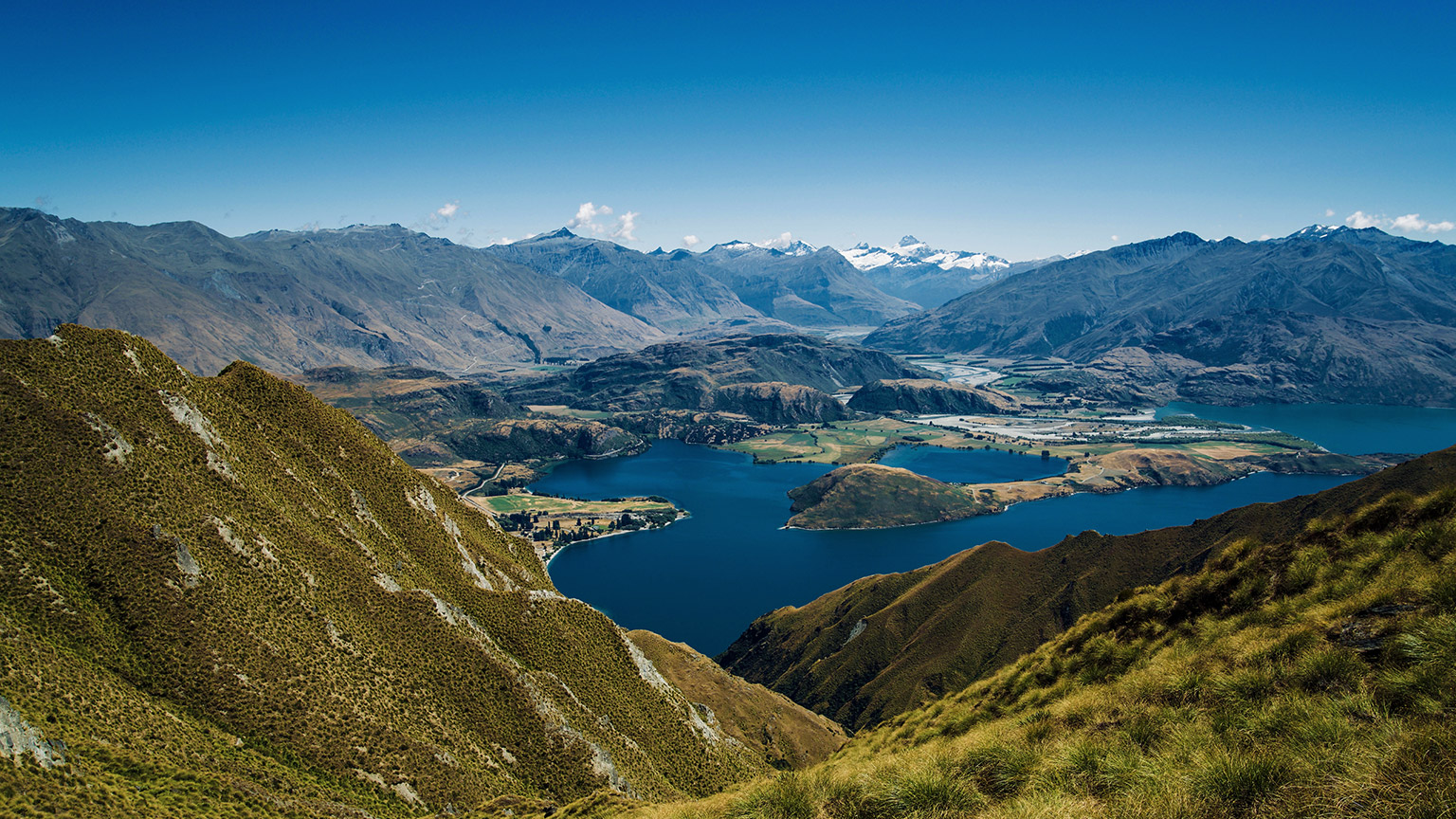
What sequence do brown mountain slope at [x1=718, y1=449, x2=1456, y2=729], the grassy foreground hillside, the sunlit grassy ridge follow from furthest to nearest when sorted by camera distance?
brown mountain slope at [x1=718, y1=449, x2=1456, y2=729] → the grassy foreground hillside → the sunlit grassy ridge

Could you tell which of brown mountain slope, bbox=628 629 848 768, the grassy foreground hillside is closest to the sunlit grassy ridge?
the grassy foreground hillside

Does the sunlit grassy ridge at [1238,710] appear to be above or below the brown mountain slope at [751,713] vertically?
above

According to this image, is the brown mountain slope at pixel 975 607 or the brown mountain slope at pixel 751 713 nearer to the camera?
the brown mountain slope at pixel 751 713

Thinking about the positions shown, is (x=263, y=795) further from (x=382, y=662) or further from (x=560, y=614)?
(x=560, y=614)

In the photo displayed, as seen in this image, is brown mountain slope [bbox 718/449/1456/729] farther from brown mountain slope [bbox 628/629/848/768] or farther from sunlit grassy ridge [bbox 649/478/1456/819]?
sunlit grassy ridge [bbox 649/478/1456/819]

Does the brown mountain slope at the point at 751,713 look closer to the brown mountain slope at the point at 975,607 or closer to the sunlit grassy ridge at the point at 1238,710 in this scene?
the brown mountain slope at the point at 975,607

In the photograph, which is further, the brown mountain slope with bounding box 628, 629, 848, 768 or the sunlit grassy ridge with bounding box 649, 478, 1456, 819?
the brown mountain slope with bounding box 628, 629, 848, 768

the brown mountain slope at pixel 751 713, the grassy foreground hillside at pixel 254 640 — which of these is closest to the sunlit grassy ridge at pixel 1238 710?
the grassy foreground hillside at pixel 254 640
